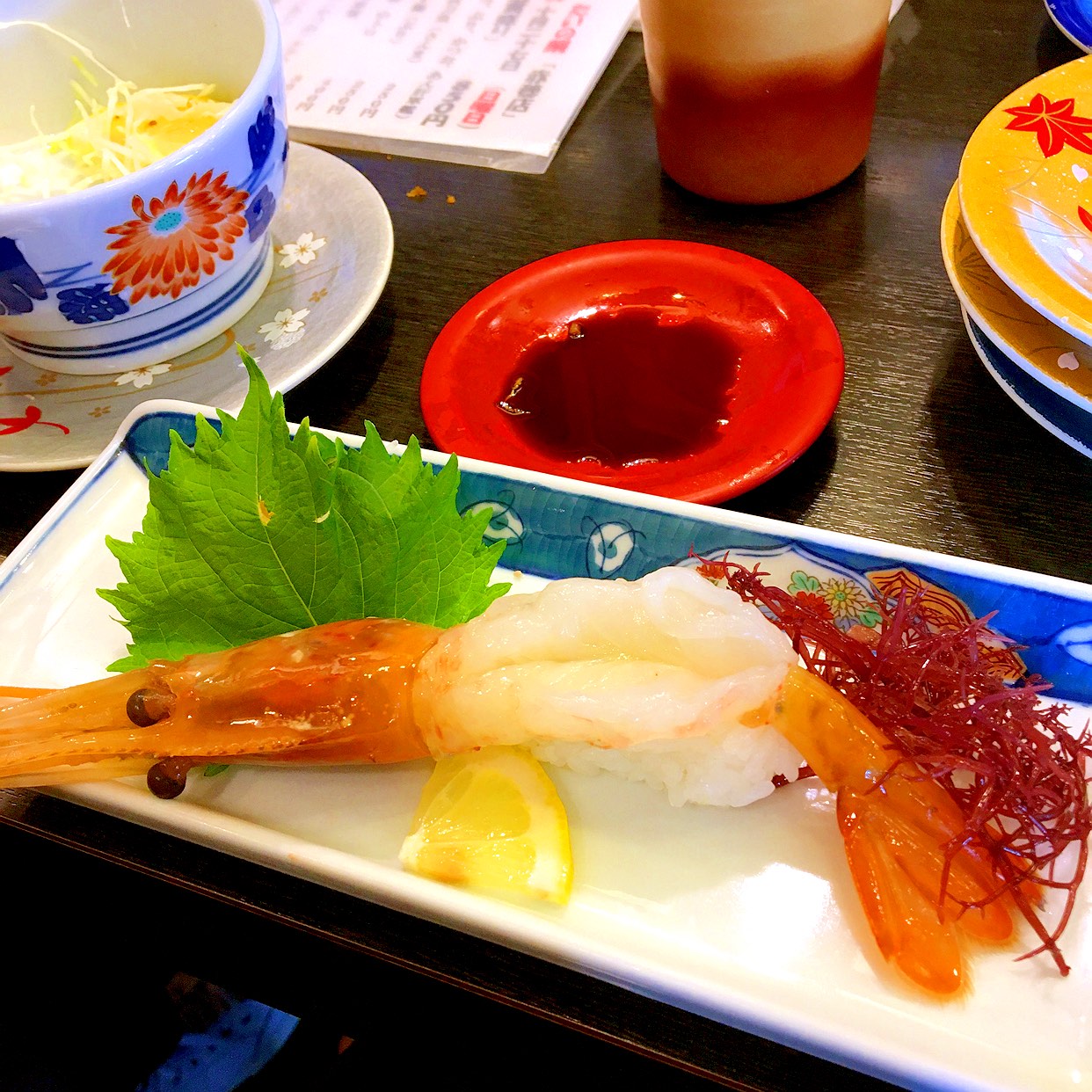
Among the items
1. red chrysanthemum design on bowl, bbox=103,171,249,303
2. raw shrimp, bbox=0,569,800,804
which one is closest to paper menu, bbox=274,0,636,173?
red chrysanthemum design on bowl, bbox=103,171,249,303

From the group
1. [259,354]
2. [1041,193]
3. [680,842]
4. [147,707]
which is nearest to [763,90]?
[1041,193]

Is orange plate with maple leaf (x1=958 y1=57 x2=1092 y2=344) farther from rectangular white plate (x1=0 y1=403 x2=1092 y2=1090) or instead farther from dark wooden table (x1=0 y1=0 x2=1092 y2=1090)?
rectangular white plate (x1=0 y1=403 x2=1092 y2=1090)

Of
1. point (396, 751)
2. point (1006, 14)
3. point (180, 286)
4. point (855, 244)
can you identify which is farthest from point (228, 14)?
point (1006, 14)

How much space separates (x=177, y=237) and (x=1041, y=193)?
46.6 inches

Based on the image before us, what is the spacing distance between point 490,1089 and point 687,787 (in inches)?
23.2

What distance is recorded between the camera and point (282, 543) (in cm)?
112

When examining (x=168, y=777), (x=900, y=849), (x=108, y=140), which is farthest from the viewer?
(x=108, y=140)

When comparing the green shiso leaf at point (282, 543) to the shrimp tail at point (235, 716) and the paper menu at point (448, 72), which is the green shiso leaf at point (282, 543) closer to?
the shrimp tail at point (235, 716)

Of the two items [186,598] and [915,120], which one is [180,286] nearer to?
[186,598]

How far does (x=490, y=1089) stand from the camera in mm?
1252

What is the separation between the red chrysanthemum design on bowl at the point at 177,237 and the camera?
129cm

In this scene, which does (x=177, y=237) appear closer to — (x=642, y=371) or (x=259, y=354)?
(x=259, y=354)

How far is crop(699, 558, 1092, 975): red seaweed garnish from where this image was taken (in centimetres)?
86

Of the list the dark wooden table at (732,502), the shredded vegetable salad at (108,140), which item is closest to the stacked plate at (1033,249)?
the dark wooden table at (732,502)
